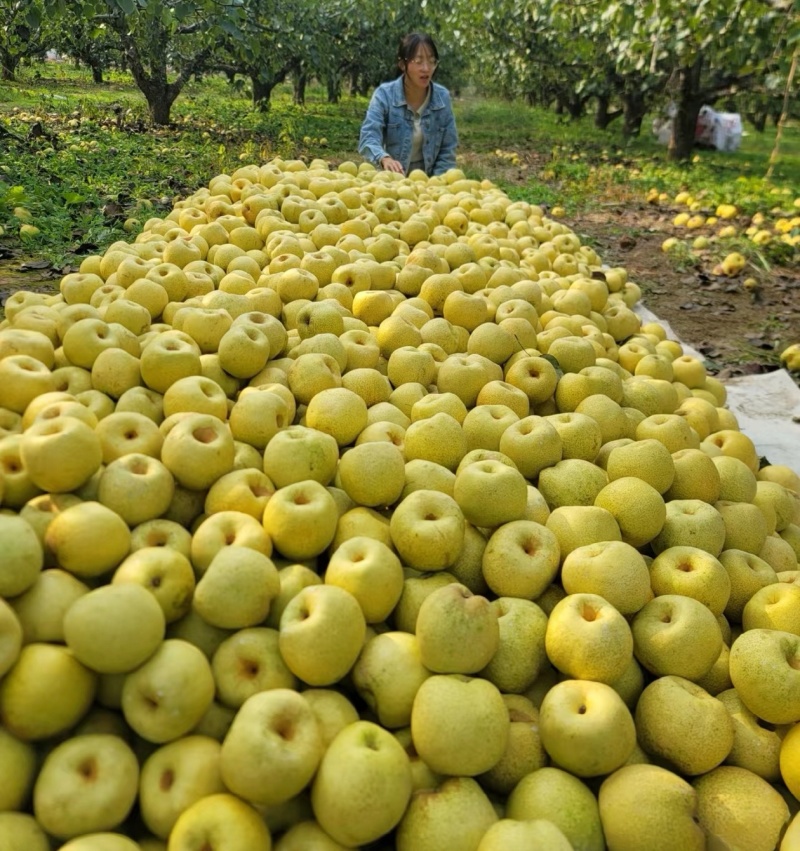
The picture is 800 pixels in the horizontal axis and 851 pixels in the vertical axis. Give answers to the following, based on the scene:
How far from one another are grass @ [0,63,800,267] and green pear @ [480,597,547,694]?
4.79m

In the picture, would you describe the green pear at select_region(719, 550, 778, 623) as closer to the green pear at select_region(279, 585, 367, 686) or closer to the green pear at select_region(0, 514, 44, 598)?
the green pear at select_region(279, 585, 367, 686)

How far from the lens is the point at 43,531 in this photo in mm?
1674

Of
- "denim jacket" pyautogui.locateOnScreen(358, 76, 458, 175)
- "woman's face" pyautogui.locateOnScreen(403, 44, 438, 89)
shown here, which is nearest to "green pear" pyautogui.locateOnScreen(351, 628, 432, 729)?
"denim jacket" pyautogui.locateOnScreen(358, 76, 458, 175)

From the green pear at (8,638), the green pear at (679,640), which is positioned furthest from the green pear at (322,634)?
the green pear at (679,640)

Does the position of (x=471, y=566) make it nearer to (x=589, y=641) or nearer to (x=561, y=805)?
(x=589, y=641)

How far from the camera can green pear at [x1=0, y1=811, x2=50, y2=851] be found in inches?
50.1

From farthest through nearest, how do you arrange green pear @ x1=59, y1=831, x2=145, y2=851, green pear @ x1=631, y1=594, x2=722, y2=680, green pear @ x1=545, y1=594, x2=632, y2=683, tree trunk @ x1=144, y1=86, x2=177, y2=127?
tree trunk @ x1=144, y1=86, x2=177, y2=127, green pear @ x1=631, y1=594, x2=722, y2=680, green pear @ x1=545, y1=594, x2=632, y2=683, green pear @ x1=59, y1=831, x2=145, y2=851

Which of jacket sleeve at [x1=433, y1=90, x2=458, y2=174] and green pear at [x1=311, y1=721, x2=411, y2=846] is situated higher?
jacket sleeve at [x1=433, y1=90, x2=458, y2=174]

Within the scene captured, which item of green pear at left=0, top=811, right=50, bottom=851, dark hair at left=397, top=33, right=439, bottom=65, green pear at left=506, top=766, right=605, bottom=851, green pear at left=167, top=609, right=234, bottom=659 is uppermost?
dark hair at left=397, top=33, right=439, bottom=65

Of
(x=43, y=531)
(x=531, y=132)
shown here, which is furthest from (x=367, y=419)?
(x=531, y=132)

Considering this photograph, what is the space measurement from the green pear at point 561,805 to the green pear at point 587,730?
Result: 0.15ft

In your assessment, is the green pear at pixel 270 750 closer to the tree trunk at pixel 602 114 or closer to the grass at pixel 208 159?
the grass at pixel 208 159

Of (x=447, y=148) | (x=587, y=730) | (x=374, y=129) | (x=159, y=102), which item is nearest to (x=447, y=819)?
(x=587, y=730)

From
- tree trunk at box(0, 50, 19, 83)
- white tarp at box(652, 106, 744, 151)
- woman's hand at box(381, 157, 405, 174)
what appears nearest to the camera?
woman's hand at box(381, 157, 405, 174)
